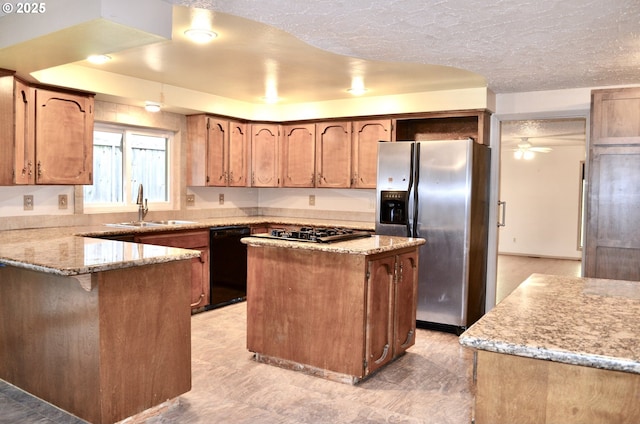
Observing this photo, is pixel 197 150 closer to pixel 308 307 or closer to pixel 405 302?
pixel 308 307

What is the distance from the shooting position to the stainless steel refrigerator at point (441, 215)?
14.1 ft

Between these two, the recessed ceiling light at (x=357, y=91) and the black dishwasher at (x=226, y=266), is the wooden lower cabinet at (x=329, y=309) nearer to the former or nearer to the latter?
the black dishwasher at (x=226, y=266)

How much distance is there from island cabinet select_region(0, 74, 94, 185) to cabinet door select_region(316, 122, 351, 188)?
7.96 feet

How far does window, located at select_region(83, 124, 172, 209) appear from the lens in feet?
15.7

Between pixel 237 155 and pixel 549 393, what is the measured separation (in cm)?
476

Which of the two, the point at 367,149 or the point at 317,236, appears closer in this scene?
the point at 317,236

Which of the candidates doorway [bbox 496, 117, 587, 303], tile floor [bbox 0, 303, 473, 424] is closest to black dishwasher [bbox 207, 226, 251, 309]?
tile floor [bbox 0, 303, 473, 424]

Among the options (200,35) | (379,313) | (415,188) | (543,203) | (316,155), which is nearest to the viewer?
(200,35)

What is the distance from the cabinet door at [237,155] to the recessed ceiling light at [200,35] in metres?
2.37

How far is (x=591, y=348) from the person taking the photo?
1.30 m

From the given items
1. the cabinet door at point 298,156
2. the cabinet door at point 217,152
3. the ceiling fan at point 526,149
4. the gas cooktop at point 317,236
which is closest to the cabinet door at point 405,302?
the gas cooktop at point 317,236

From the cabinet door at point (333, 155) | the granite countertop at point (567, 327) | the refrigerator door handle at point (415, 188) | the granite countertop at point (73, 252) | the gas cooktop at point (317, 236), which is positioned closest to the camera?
the granite countertop at point (567, 327)

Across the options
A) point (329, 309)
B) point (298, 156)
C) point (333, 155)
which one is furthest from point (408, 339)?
point (298, 156)

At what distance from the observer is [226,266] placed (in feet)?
16.7
